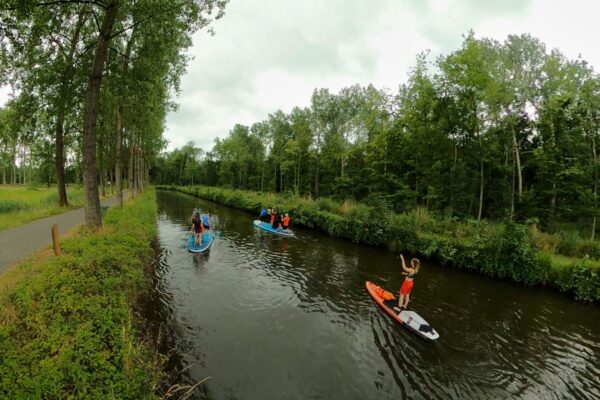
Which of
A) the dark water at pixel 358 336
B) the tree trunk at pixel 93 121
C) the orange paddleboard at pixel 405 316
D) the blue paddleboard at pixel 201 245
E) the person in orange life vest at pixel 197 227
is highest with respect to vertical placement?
the tree trunk at pixel 93 121

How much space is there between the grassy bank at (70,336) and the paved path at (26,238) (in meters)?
2.54

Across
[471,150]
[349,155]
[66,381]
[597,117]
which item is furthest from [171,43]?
[597,117]

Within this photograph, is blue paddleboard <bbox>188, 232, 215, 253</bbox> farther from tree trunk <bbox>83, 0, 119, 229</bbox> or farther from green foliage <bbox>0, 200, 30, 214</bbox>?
green foliage <bbox>0, 200, 30, 214</bbox>

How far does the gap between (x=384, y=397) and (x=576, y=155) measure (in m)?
21.2

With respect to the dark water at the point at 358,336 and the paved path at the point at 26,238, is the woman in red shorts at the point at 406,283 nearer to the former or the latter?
the dark water at the point at 358,336

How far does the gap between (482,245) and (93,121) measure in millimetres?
18213

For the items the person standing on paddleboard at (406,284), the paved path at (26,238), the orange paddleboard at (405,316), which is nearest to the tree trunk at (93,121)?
the paved path at (26,238)

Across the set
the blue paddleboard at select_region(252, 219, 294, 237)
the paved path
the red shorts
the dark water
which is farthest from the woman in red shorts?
the blue paddleboard at select_region(252, 219, 294, 237)

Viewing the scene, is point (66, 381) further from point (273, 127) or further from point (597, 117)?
point (273, 127)

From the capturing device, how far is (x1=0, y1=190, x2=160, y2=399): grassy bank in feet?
10.5

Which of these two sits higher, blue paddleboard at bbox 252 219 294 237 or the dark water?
blue paddleboard at bbox 252 219 294 237

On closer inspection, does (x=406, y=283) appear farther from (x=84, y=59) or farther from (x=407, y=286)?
(x=84, y=59)

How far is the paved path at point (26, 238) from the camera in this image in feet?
28.5

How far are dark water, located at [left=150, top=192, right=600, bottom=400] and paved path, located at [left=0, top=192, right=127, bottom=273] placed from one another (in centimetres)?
420
